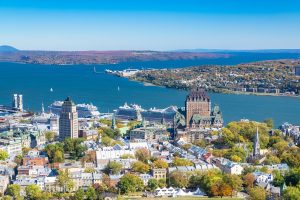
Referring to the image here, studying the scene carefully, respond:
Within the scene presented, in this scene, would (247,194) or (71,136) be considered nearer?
(247,194)

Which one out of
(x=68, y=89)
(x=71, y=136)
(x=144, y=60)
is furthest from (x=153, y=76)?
(x=144, y=60)

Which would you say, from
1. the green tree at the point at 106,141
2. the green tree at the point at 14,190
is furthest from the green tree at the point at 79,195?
the green tree at the point at 106,141

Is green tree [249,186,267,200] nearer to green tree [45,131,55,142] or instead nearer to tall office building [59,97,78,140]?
tall office building [59,97,78,140]

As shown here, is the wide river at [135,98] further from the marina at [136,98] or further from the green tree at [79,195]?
the green tree at [79,195]

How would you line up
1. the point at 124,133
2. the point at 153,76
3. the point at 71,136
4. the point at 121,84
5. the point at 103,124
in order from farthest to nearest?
the point at 153,76, the point at 121,84, the point at 103,124, the point at 124,133, the point at 71,136

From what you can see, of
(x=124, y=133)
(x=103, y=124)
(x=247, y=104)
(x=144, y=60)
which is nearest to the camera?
(x=124, y=133)

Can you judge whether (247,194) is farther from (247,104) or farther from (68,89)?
(68,89)
